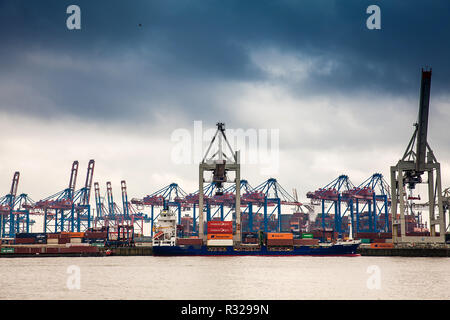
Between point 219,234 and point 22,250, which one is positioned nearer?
point 219,234

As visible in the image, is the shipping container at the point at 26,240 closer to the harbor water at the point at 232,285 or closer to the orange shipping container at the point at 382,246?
the harbor water at the point at 232,285

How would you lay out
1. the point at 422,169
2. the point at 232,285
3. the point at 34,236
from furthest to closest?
the point at 34,236
the point at 422,169
the point at 232,285

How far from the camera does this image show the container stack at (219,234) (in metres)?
93.4

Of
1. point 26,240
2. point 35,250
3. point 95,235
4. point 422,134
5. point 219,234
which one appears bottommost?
point 35,250

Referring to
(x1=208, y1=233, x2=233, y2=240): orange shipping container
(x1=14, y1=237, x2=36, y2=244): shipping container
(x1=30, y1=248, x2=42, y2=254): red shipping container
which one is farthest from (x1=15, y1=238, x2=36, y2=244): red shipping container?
(x1=208, y1=233, x2=233, y2=240): orange shipping container

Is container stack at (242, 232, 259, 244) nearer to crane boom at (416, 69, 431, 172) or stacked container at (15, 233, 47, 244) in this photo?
crane boom at (416, 69, 431, 172)

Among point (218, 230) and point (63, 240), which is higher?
point (218, 230)

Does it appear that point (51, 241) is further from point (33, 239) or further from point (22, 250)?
point (22, 250)

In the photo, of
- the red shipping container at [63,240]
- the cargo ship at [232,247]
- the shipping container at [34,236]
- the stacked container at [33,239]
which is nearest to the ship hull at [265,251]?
the cargo ship at [232,247]

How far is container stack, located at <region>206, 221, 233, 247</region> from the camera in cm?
9345

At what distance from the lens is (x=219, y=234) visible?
94375 millimetres

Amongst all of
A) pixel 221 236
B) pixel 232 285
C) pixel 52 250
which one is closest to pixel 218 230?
pixel 221 236

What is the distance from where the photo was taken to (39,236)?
11981 cm
